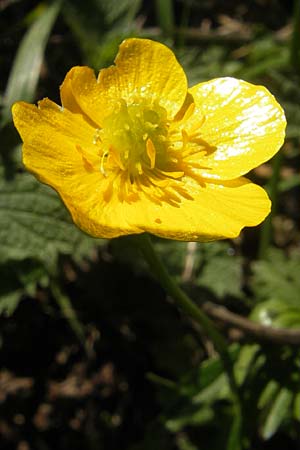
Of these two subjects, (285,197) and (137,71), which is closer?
(137,71)

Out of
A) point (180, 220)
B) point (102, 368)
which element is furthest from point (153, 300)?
point (180, 220)

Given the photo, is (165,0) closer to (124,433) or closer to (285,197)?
(285,197)

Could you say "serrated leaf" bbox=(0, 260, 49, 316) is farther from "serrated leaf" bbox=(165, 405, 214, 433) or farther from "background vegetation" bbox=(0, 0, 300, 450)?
"serrated leaf" bbox=(165, 405, 214, 433)

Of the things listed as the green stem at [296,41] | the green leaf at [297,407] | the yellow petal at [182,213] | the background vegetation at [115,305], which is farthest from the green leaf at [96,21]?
the green leaf at [297,407]

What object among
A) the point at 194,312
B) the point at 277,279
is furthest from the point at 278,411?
the point at 277,279

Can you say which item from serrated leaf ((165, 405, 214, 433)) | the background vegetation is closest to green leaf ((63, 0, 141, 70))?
the background vegetation

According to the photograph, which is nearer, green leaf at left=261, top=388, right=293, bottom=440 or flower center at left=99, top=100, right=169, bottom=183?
flower center at left=99, top=100, right=169, bottom=183

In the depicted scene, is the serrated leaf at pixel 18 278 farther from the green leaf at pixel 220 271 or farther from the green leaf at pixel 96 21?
the green leaf at pixel 96 21

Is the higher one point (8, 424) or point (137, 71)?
Result: point (137, 71)
